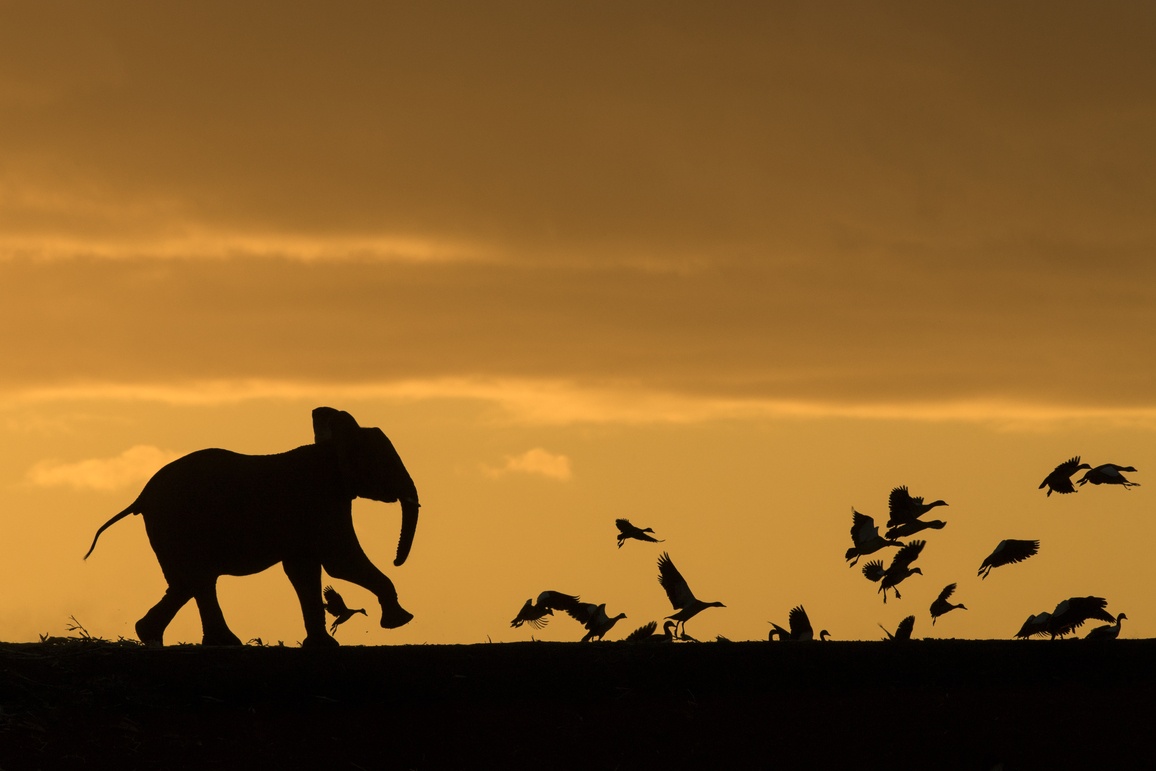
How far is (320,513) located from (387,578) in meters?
1.01

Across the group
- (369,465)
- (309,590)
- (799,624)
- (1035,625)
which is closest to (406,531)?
(369,465)

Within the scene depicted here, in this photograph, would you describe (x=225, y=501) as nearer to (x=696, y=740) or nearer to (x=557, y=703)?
(x=557, y=703)

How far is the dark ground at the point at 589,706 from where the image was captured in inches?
453

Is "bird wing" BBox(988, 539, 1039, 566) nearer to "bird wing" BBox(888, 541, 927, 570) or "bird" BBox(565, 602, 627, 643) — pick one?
"bird wing" BBox(888, 541, 927, 570)

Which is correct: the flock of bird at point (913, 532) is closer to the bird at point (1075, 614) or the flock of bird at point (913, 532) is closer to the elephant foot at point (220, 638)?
the bird at point (1075, 614)

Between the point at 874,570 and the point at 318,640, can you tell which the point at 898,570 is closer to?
the point at 874,570

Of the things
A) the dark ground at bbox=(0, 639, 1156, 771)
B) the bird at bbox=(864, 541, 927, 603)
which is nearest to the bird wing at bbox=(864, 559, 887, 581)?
the bird at bbox=(864, 541, 927, 603)

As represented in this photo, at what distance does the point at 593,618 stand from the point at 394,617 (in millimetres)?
2366

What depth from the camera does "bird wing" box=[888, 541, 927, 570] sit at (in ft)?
57.2

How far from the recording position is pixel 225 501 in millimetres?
17109

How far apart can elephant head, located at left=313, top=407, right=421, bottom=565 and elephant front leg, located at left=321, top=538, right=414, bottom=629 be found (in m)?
0.68

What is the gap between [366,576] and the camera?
55.9 ft

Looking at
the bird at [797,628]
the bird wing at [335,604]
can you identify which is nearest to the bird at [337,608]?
the bird wing at [335,604]

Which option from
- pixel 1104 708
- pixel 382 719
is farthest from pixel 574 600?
pixel 1104 708
